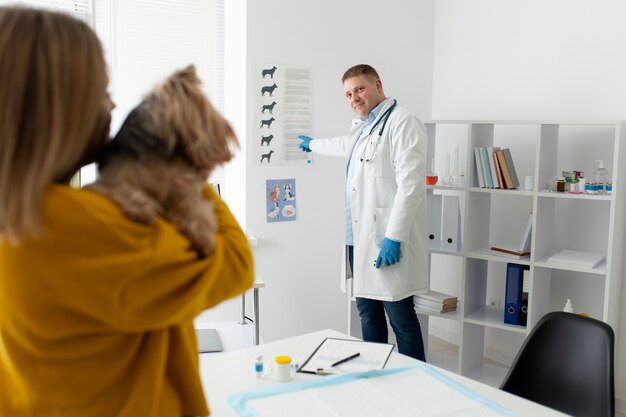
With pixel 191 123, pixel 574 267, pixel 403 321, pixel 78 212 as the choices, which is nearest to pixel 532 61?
pixel 574 267

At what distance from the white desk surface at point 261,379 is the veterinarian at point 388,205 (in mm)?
1016

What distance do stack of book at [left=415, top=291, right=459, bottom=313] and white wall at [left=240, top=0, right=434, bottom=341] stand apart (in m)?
0.68

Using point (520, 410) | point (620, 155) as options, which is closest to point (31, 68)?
point (520, 410)

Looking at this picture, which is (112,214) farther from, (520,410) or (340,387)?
(520,410)

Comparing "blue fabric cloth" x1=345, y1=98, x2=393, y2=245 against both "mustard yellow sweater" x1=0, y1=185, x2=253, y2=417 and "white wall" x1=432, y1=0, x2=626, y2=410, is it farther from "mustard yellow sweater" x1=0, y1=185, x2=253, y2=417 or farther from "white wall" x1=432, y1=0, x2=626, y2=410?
"mustard yellow sweater" x1=0, y1=185, x2=253, y2=417

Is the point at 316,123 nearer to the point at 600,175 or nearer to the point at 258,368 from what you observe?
the point at 600,175

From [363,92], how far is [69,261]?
7.95 feet

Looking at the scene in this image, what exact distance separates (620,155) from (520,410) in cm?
181

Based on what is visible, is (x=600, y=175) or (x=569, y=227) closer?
(x=600, y=175)

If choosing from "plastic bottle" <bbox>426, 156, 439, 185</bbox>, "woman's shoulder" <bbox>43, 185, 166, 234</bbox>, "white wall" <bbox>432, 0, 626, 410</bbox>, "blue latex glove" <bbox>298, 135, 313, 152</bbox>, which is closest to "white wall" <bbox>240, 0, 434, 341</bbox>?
"blue latex glove" <bbox>298, 135, 313, 152</bbox>

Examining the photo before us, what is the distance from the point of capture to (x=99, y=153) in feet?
3.01

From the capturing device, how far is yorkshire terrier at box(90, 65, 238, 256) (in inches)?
33.8

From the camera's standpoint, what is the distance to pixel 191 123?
0.87 metres

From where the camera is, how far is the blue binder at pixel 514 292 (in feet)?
10.5
